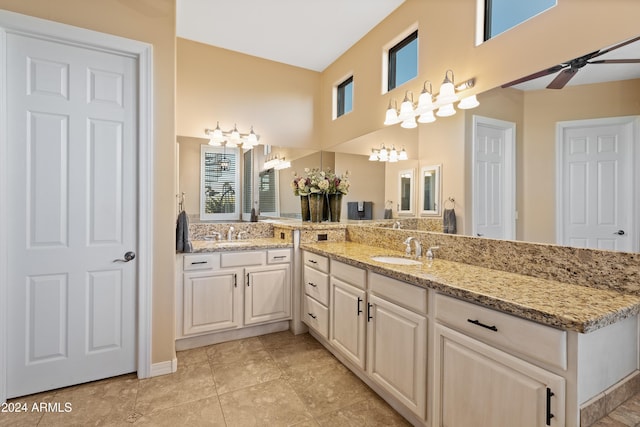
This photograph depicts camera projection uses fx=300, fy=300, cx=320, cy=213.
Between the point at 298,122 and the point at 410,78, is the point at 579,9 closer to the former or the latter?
the point at 410,78

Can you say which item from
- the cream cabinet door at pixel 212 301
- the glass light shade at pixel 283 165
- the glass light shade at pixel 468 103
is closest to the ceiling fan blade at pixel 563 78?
the glass light shade at pixel 468 103

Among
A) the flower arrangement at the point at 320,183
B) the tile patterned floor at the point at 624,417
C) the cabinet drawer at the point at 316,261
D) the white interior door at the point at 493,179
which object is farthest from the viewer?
the flower arrangement at the point at 320,183

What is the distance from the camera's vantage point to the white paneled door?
1.91 m

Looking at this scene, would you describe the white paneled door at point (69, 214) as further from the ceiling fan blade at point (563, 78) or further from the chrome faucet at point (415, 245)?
the ceiling fan blade at point (563, 78)

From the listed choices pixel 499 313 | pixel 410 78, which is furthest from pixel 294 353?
pixel 410 78

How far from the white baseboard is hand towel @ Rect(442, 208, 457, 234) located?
223 centimetres

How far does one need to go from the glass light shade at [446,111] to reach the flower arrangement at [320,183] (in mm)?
1370

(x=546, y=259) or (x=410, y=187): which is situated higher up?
(x=410, y=187)

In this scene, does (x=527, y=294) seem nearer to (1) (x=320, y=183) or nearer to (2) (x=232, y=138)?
(1) (x=320, y=183)

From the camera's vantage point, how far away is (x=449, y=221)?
2.07 meters

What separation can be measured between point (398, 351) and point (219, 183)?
2.53 meters

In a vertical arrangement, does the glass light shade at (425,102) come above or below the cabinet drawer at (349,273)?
above

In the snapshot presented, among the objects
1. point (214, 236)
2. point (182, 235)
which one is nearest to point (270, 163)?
point (214, 236)

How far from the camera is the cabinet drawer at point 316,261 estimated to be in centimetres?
249
